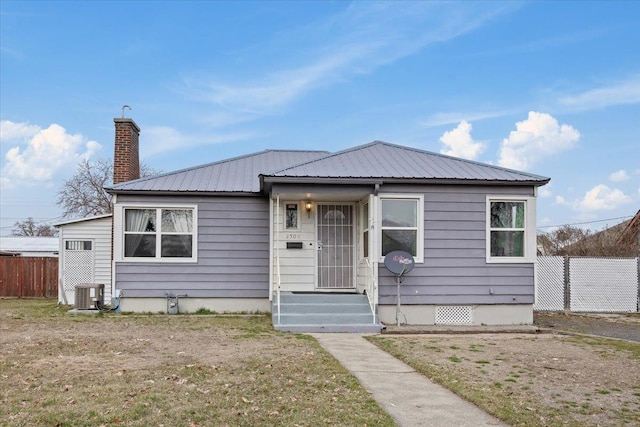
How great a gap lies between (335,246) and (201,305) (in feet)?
10.9

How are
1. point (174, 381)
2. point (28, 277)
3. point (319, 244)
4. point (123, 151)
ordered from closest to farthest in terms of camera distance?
1. point (174, 381)
2. point (319, 244)
3. point (123, 151)
4. point (28, 277)

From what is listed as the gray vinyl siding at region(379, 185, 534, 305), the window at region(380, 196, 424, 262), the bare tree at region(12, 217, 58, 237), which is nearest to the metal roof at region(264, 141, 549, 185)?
the gray vinyl siding at region(379, 185, 534, 305)

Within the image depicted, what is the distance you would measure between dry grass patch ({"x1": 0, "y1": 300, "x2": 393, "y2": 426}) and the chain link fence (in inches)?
371

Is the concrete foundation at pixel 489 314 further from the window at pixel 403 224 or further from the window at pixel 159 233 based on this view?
the window at pixel 159 233

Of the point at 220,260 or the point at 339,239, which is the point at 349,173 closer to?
the point at 339,239

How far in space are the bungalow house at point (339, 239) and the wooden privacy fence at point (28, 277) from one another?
11415mm

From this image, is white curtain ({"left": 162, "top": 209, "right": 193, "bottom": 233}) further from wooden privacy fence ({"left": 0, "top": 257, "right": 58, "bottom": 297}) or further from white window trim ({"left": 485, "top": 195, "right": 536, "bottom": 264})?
wooden privacy fence ({"left": 0, "top": 257, "right": 58, "bottom": 297})

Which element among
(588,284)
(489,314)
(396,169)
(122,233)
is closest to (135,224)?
(122,233)

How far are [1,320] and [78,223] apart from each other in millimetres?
7103

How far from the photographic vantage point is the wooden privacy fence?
23.7 m

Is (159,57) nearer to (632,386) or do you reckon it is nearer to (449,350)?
(449,350)

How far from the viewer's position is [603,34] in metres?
15.9

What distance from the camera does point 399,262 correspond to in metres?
12.6

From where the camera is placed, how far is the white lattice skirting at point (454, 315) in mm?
13242
